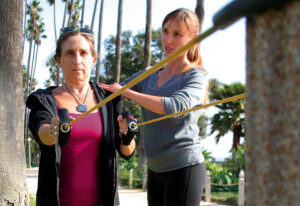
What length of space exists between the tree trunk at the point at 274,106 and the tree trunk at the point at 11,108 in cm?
463

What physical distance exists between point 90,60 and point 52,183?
2.77 feet

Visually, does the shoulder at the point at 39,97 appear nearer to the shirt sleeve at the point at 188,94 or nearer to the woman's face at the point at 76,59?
the woman's face at the point at 76,59

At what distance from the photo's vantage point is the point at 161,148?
2186mm

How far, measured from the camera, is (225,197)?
1035 cm

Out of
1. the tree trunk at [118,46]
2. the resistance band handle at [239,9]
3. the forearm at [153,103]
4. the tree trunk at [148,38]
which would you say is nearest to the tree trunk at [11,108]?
the forearm at [153,103]

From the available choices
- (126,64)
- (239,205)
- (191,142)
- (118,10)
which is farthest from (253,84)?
(126,64)

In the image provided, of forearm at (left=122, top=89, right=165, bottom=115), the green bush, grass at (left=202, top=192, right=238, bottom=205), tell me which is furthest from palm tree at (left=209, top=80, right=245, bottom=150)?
forearm at (left=122, top=89, right=165, bottom=115)

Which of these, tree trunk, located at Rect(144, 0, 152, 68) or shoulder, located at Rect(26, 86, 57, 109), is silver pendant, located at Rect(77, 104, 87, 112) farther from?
tree trunk, located at Rect(144, 0, 152, 68)

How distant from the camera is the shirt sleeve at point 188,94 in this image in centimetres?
196

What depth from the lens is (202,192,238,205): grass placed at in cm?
995

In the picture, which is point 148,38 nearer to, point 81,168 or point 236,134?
point 236,134

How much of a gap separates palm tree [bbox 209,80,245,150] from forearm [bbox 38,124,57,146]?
17048 millimetres

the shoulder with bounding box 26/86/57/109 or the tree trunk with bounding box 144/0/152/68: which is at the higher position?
the tree trunk with bounding box 144/0/152/68

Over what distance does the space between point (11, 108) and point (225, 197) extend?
7403 millimetres
